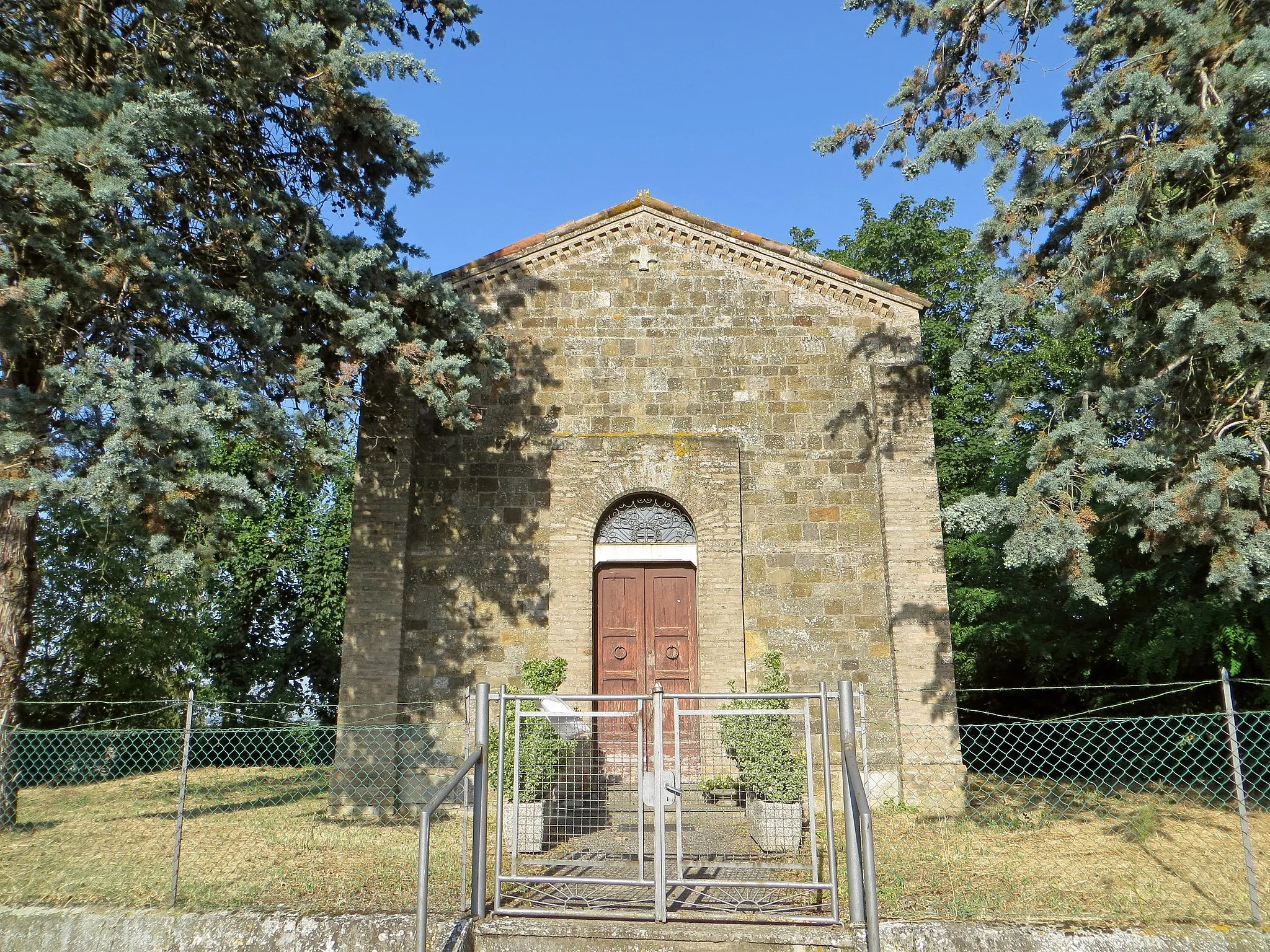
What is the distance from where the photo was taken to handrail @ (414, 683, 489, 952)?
17.4 ft

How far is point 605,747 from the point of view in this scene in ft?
34.6

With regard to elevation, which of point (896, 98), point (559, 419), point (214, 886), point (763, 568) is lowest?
point (214, 886)

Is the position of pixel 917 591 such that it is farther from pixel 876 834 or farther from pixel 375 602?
pixel 375 602

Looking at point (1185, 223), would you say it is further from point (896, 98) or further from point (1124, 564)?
point (1124, 564)

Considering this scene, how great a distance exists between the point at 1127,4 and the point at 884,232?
48.3ft

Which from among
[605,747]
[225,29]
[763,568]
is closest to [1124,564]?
[763,568]

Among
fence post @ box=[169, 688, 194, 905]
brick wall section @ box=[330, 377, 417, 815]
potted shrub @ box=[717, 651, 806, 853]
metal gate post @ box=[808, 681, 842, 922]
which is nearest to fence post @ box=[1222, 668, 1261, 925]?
metal gate post @ box=[808, 681, 842, 922]

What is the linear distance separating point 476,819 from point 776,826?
10.5ft

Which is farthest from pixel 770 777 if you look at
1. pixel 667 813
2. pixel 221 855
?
pixel 221 855

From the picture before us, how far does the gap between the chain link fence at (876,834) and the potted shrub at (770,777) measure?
33.1 inches

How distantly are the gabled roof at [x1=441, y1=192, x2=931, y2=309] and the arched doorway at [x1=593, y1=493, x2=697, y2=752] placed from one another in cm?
352

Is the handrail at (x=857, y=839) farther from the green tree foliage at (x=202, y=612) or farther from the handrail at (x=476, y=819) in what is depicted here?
the green tree foliage at (x=202, y=612)

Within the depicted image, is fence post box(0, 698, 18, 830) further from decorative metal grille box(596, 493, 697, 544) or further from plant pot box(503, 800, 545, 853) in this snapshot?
decorative metal grille box(596, 493, 697, 544)

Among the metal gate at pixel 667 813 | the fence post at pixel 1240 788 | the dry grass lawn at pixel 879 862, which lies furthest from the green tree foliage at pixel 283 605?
the fence post at pixel 1240 788
